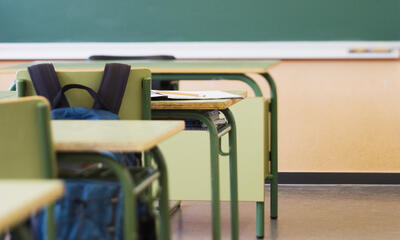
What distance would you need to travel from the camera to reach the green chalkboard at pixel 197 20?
5.04 metres

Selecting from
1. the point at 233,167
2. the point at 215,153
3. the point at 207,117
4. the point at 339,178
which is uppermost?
the point at 207,117

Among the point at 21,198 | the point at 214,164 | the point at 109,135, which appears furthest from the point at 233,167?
the point at 21,198

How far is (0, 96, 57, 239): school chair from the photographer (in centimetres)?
168

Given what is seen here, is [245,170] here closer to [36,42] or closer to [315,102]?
[315,102]

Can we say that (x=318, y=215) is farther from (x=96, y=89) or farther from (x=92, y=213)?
(x=92, y=213)

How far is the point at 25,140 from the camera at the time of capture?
1741mm

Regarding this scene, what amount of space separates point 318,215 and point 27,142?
2.86 meters

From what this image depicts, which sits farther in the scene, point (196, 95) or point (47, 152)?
point (196, 95)

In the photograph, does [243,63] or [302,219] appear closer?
[243,63]

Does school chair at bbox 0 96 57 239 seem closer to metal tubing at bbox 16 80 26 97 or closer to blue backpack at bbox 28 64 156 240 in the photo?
blue backpack at bbox 28 64 156 240

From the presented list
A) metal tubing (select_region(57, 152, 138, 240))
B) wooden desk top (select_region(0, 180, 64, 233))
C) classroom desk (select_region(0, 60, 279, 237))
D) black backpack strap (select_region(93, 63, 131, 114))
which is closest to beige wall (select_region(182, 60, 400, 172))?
classroom desk (select_region(0, 60, 279, 237))

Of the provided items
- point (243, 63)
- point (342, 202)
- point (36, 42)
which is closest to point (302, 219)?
point (342, 202)

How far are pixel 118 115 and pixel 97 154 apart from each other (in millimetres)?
804

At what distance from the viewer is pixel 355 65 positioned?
5109mm
